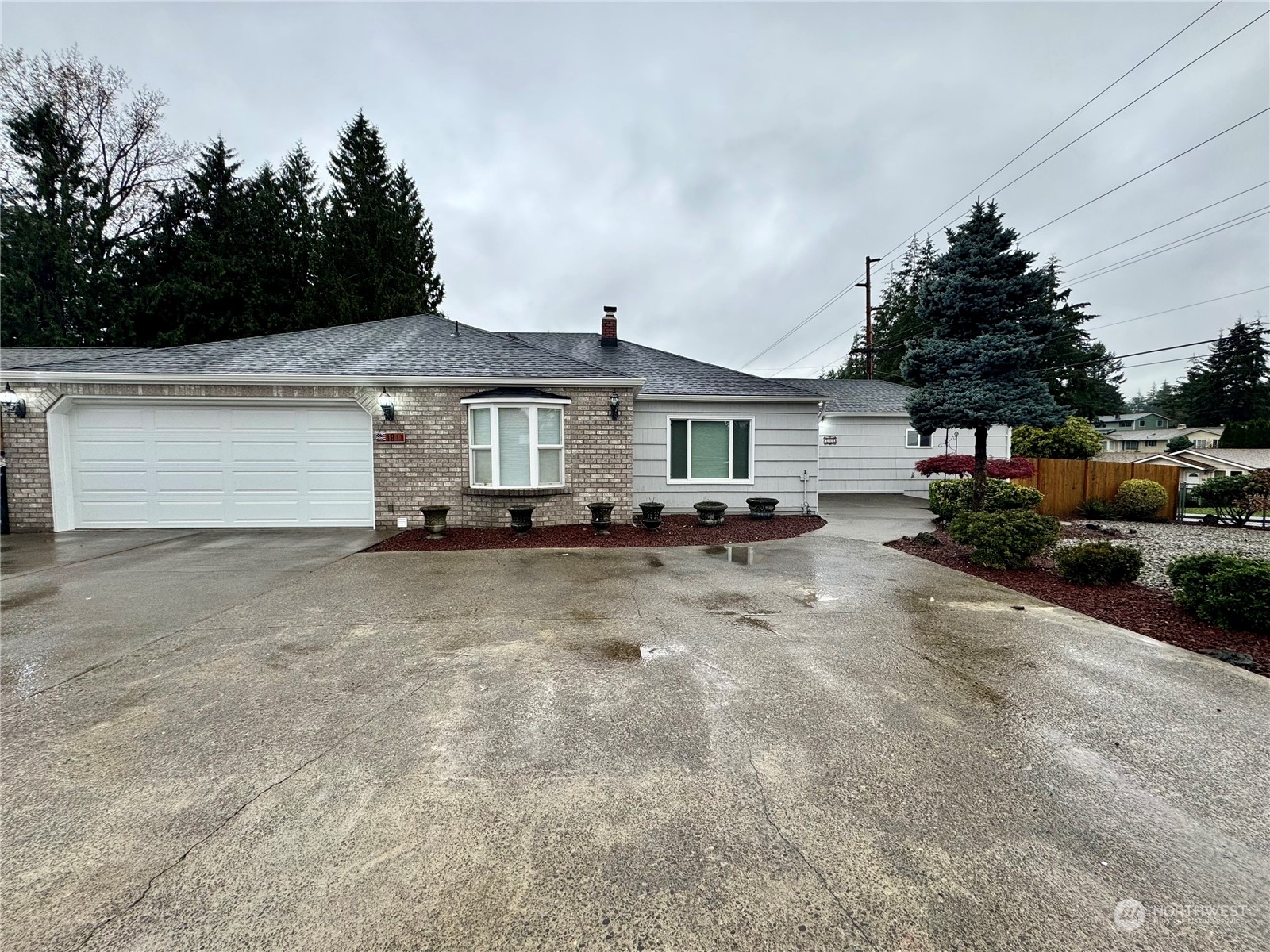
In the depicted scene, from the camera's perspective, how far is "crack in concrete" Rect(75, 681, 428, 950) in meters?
1.61

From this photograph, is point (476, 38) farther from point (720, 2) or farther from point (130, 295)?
point (130, 295)

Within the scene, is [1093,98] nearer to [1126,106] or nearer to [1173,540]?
[1126,106]

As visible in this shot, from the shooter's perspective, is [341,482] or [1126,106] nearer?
[341,482]

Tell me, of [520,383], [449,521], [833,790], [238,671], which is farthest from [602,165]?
[833,790]

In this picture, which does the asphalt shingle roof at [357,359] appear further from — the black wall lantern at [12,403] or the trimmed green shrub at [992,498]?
the trimmed green shrub at [992,498]

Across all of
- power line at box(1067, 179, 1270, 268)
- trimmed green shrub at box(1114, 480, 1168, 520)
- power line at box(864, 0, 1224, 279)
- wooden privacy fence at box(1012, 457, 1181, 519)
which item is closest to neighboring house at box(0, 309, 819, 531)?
wooden privacy fence at box(1012, 457, 1181, 519)

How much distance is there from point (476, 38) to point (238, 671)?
1320 cm

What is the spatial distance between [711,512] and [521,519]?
142 inches

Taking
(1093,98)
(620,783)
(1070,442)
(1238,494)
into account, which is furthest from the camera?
(1070,442)

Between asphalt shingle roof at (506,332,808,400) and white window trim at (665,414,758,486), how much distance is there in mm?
542

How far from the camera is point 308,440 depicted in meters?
9.09

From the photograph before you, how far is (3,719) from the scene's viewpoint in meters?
2.85

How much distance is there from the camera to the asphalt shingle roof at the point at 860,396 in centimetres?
1552

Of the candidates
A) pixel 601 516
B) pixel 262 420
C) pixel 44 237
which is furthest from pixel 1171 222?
pixel 44 237
